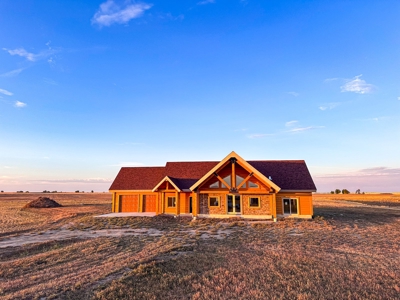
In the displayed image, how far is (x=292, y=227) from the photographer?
19.9 meters

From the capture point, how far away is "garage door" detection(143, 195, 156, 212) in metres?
30.5

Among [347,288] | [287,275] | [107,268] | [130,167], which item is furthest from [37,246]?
[130,167]

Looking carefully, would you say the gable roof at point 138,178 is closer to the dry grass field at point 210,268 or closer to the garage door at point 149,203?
the garage door at point 149,203

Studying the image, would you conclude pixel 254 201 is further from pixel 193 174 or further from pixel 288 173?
pixel 193 174

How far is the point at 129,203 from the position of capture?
102 feet

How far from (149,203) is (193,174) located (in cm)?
631

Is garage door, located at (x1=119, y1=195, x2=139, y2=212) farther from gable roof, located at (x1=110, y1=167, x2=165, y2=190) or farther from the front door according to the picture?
the front door

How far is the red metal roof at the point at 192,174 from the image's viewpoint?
26609 millimetres

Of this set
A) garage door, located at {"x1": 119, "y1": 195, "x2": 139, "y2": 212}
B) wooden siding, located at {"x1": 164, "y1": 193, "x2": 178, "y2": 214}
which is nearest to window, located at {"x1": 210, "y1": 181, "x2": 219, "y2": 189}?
wooden siding, located at {"x1": 164, "y1": 193, "x2": 178, "y2": 214}

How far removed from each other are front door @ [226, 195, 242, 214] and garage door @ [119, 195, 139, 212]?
11.7 meters

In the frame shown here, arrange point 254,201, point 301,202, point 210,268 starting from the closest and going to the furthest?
point 210,268 < point 254,201 < point 301,202

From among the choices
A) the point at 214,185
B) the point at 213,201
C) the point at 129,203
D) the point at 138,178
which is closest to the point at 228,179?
the point at 214,185

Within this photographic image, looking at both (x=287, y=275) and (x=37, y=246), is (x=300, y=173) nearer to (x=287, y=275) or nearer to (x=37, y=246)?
(x=287, y=275)

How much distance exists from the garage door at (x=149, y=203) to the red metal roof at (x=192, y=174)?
4.16 ft
